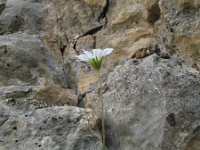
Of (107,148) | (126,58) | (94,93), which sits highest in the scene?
(126,58)

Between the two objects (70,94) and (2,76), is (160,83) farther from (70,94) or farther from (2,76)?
(2,76)

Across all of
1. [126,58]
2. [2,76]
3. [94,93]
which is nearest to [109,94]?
[94,93]

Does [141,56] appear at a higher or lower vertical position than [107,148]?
higher

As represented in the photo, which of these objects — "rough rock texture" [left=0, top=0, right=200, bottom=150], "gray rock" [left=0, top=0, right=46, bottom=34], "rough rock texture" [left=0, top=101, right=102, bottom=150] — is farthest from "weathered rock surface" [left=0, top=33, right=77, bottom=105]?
"gray rock" [left=0, top=0, right=46, bottom=34]

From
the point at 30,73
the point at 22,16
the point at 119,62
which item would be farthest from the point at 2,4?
A: the point at 119,62

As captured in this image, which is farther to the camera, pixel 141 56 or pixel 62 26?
pixel 62 26

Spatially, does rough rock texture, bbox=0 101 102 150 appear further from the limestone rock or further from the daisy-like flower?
the limestone rock

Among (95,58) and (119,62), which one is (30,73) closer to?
(119,62)
